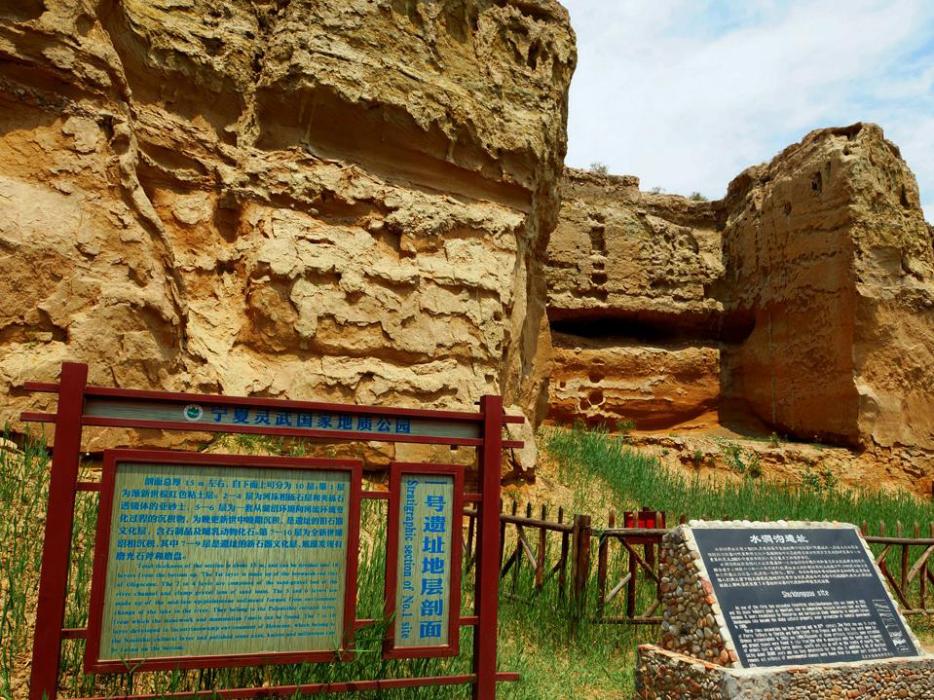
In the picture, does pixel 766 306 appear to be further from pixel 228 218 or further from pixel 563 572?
pixel 228 218

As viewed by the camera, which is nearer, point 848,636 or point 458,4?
point 848,636

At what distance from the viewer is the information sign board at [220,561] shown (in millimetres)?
2883

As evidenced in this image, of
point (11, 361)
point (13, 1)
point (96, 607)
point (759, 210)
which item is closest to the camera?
point (96, 607)

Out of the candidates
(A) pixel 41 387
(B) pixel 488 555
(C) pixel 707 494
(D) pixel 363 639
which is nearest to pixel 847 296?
(C) pixel 707 494

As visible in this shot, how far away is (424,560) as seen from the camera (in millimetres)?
3369

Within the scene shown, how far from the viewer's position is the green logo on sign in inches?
122

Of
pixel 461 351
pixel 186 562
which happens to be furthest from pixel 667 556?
pixel 461 351

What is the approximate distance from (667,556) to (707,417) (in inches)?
437

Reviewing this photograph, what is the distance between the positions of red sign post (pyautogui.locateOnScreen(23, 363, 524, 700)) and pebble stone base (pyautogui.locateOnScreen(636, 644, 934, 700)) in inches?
36.1

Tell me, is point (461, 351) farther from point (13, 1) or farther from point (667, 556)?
point (13, 1)

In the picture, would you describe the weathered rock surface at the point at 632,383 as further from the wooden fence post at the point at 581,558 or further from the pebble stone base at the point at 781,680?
the pebble stone base at the point at 781,680

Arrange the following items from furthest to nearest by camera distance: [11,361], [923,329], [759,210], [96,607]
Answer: [759,210] < [923,329] < [11,361] < [96,607]

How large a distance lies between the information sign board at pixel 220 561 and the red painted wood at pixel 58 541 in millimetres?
140

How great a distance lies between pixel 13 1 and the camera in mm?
5855
